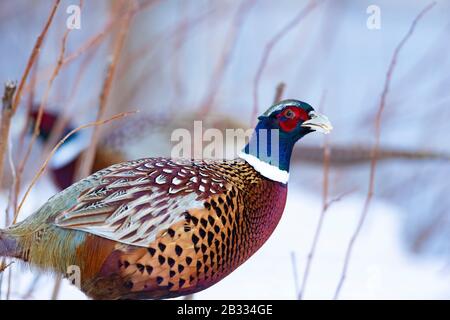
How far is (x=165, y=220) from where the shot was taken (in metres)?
0.90

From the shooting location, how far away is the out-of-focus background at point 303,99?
63.4 inches

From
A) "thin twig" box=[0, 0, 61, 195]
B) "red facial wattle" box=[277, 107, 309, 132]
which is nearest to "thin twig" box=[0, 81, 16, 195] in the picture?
"thin twig" box=[0, 0, 61, 195]

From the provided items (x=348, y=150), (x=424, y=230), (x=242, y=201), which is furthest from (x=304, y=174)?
(x=242, y=201)

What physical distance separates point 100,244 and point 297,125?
13.0 inches

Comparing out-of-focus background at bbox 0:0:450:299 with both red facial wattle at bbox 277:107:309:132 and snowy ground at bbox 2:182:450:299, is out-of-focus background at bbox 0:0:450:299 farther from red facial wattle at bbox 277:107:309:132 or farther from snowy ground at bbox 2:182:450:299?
red facial wattle at bbox 277:107:309:132

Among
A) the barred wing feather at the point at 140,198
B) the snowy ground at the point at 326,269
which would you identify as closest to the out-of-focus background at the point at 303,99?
the snowy ground at the point at 326,269

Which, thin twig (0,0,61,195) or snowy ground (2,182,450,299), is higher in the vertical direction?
thin twig (0,0,61,195)

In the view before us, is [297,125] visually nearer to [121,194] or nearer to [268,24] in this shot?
[121,194]

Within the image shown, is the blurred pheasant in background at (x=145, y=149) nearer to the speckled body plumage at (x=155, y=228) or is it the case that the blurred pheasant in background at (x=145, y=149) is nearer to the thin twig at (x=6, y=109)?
the thin twig at (x=6, y=109)

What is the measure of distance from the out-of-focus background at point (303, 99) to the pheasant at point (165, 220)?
87 mm

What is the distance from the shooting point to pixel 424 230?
2932 millimetres

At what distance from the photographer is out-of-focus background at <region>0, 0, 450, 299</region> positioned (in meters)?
1.61

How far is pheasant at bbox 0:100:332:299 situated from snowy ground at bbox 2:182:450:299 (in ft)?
0.73

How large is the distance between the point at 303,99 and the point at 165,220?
221 centimetres
